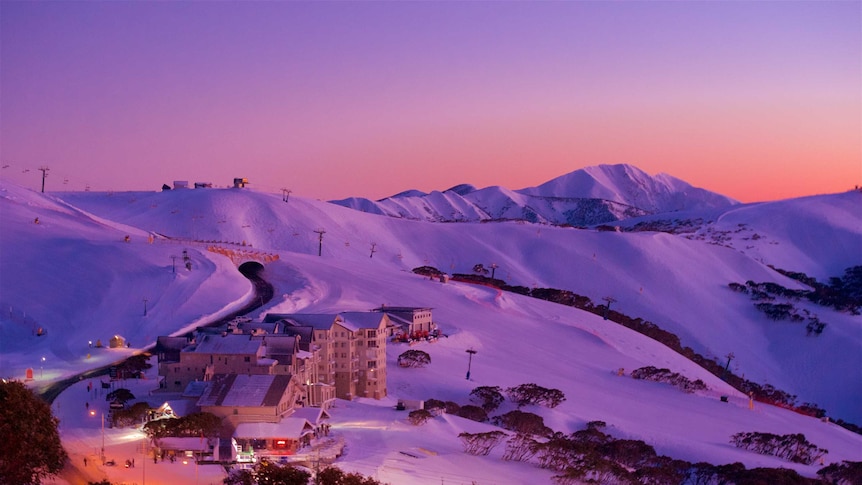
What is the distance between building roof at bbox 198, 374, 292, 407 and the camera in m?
34.6

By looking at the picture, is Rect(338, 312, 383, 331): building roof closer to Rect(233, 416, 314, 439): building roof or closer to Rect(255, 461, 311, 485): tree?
Rect(233, 416, 314, 439): building roof

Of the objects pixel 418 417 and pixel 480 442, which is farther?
pixel 418 417

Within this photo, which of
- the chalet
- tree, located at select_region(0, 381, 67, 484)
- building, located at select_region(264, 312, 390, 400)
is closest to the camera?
tree, located at select_region(0, 381, 67, 484)

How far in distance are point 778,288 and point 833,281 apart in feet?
110

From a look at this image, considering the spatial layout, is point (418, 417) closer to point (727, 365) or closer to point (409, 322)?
point (409, 322)

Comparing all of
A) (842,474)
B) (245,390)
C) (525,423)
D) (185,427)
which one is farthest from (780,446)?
(185,427)

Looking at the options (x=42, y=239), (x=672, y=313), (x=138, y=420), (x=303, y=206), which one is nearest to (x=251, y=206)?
(x=303, y=206)

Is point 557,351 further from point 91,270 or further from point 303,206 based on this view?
point 303,206

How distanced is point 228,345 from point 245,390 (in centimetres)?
525

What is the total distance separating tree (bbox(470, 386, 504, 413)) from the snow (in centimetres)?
66

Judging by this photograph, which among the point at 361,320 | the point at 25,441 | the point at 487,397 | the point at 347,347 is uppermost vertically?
the point at 361,320

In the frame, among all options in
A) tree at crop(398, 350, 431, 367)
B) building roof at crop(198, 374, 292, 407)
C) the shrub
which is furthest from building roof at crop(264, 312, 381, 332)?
the shrub

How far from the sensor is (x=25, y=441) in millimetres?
25219

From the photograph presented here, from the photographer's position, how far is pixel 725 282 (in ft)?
336
